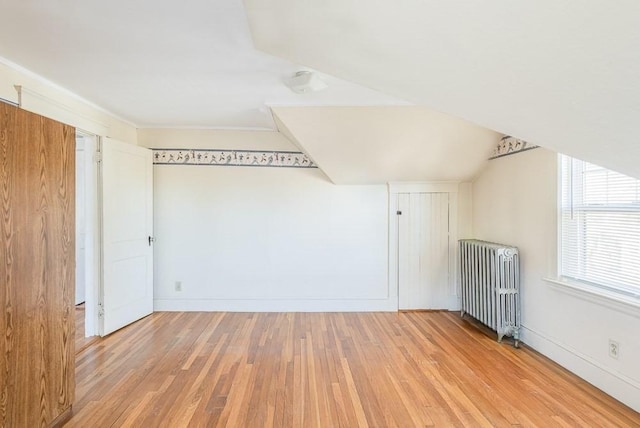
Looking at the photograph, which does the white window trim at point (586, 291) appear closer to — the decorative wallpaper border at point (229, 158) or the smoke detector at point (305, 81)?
the smoke detector at point (305, 81)

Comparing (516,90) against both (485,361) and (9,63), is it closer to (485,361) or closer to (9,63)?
(485,361)

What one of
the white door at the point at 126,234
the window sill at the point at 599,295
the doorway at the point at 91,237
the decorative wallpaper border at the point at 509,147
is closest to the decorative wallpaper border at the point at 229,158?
the white door at the point at 126,234

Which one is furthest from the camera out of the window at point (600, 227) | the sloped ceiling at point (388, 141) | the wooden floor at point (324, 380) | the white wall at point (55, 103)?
the sloped ceiling at point (388, 141)

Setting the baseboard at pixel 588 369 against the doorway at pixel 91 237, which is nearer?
the baseboard at pixel 588 369

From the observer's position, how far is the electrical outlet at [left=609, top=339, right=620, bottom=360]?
222 centimetres

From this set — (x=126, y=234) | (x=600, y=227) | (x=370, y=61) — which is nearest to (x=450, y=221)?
(x=600, y=227)

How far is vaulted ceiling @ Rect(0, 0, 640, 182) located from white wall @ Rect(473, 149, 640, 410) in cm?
66

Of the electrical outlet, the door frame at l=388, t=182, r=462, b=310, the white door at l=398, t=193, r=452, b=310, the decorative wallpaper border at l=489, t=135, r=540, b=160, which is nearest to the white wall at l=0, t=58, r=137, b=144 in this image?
the door frame at l=388, t=182, r=462, b=310

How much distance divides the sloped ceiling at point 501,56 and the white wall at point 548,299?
145 centimetres

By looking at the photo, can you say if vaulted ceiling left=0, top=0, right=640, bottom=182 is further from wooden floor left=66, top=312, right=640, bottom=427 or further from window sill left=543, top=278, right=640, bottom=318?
wooden floor left=66, top=312, right=640, bottom=427

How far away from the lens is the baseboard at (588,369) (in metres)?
2.13

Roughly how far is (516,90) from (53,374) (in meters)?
2.83

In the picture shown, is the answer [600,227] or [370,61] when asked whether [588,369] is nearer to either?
[600,227]

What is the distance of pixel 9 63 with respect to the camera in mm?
2383
